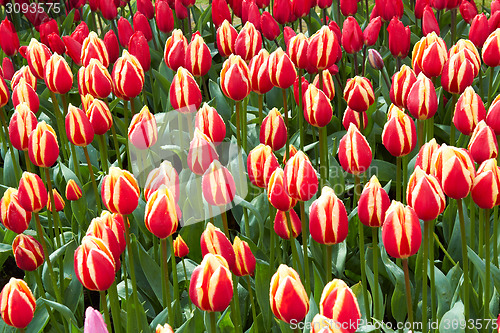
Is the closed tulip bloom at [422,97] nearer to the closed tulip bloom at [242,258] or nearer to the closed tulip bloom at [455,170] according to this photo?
the closed tulip bloom at [455,170]

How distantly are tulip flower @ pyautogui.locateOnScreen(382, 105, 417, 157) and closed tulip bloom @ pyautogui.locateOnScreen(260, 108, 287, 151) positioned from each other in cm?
40

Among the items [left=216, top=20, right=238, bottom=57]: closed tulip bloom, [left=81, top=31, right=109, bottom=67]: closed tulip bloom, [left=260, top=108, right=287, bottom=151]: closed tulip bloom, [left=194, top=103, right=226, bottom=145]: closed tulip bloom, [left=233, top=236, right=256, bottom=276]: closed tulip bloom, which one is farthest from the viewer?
[left=216, top=20, right=238, bottom=57]: closed tulip bloom

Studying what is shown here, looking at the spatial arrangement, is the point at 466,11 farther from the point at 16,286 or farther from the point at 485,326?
the point at 16,286

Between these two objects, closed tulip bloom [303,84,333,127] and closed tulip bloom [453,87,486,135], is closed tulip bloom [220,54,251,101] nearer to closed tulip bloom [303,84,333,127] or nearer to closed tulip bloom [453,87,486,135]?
closed tulip bloom [303,84,333,127]

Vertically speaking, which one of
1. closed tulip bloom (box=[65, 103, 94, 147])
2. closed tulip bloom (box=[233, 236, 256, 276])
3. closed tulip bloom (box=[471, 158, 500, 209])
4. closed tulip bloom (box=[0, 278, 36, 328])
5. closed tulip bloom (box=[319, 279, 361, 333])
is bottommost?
closed tulip bloom (box=[233, 236, 256, 276])

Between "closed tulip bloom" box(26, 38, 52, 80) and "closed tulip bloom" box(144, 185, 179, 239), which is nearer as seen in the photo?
"closed tulip bloom" box(144, 185, 179, 239)

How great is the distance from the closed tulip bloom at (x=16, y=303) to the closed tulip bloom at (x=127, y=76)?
3.04 feet

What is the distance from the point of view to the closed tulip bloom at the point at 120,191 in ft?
5.15

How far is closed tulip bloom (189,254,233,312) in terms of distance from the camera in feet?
4.12

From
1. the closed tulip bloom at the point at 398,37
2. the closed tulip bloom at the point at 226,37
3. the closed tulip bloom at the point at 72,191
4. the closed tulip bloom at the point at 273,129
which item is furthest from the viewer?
the closed tulip bloom at the point at 398,37

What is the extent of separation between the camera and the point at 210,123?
6.41 feet

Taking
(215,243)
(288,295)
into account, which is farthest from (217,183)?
(288,295)

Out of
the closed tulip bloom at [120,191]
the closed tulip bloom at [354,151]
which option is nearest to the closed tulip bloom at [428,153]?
the closed tulip bloom at [354,151]

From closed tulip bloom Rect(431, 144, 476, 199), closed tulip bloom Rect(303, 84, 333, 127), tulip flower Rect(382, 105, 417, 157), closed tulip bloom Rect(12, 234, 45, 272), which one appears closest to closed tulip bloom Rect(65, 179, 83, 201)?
closed tulip bloom Rect(12, 234, 45, 272)
